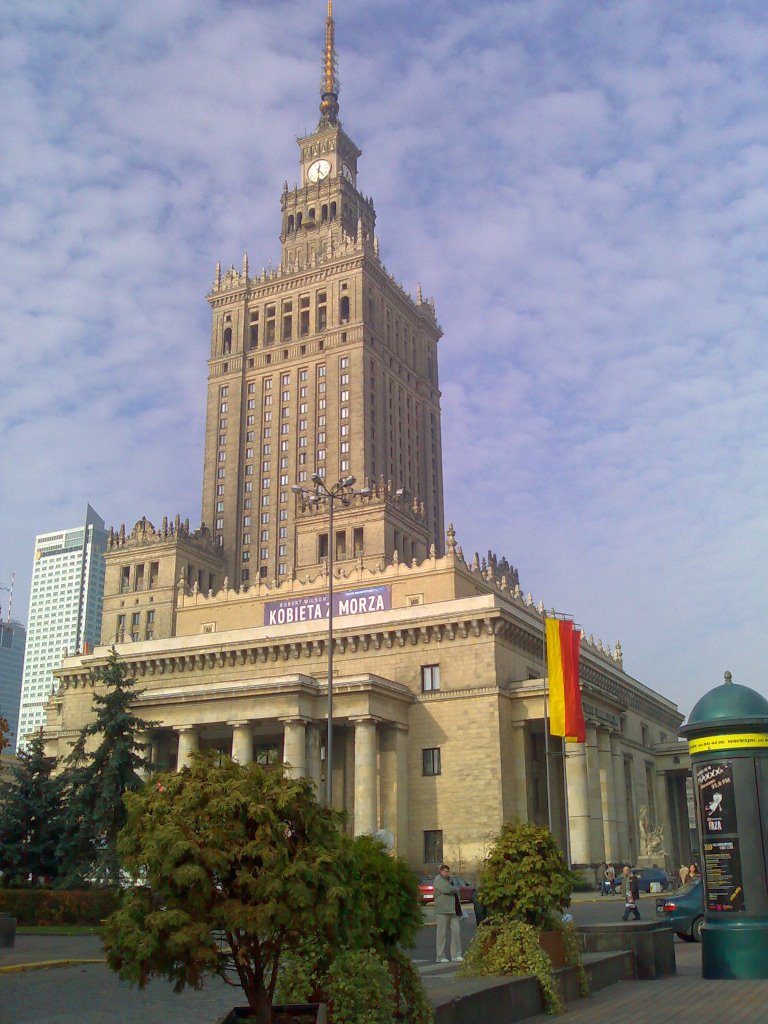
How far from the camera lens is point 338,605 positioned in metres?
59.5

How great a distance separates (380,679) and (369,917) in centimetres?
4175

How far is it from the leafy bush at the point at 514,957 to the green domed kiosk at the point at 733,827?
3.65m

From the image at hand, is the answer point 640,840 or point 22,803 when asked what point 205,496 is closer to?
point 640,840

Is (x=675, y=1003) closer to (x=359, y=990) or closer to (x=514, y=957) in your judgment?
(x=514, y=957)

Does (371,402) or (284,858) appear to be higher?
(371,402)

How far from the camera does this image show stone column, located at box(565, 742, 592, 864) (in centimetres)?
5025

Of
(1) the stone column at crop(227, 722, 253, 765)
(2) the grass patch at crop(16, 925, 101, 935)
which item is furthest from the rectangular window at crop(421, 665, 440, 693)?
(2) the grass patch at crop(16, 925, 101, 935)

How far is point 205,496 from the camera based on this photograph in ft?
382

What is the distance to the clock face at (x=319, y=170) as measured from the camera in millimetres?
132000

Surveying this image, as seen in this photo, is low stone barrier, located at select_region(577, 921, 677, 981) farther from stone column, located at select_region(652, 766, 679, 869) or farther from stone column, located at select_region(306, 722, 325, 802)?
stone column, located at select_region(652, 766, 679, 869)

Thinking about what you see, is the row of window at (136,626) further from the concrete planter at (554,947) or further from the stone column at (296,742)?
the concrete planter at (554,947)

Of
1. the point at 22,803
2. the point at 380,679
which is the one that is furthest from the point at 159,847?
the point at 380,679

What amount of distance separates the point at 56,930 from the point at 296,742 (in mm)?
22747

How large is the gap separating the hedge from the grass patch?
0.28 meters
